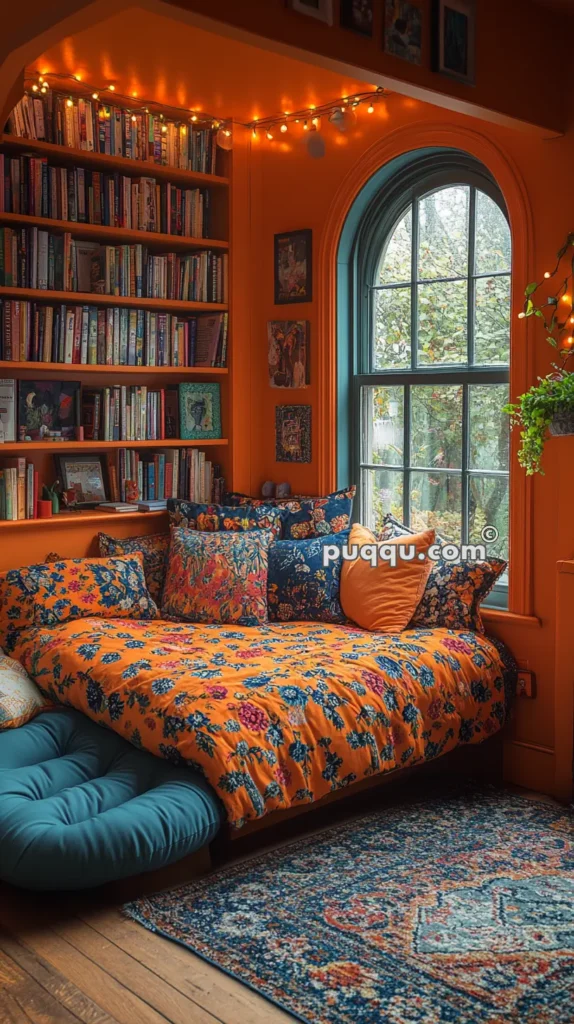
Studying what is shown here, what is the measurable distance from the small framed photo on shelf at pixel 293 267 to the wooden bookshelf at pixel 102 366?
276mm

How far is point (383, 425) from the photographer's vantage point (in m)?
4.95

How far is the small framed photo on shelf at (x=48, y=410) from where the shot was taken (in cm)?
462

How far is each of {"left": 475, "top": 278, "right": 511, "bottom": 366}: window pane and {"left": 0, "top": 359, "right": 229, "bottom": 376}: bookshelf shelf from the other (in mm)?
1329

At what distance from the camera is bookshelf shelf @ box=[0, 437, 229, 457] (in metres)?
4.51

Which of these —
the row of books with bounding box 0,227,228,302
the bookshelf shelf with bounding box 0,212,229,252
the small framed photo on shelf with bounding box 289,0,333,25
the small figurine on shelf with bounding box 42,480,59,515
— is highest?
the small framed photo on shelf with bounding box 289,0,333,25

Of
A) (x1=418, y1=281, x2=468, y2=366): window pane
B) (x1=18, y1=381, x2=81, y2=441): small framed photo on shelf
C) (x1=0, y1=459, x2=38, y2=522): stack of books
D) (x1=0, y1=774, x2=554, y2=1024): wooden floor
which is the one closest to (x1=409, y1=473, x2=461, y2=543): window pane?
(x1=418, y1=281, x2=468, y2=366): window pane

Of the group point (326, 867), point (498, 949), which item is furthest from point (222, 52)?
point (498, 949)

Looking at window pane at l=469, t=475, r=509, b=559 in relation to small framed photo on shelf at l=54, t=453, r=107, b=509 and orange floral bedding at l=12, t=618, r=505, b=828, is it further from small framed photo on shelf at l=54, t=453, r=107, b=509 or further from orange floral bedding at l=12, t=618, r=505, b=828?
small framed photo on shelf at l=54, t=453, r=107, b=509

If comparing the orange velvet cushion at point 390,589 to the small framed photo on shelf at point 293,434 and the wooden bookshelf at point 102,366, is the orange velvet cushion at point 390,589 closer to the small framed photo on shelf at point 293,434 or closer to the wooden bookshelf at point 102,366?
the small framed photo on shelf at point 293,434

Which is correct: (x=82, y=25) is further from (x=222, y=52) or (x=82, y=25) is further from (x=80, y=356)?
(x=80, y=356)

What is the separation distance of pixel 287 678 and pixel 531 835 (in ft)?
3.43

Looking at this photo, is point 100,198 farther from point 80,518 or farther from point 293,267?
point 80,518

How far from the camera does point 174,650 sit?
3.94 m

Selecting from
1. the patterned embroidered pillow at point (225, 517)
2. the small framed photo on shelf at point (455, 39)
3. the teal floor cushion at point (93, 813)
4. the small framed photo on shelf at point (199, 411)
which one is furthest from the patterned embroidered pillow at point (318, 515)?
the small framed photo on shelf at point (455, 39)
